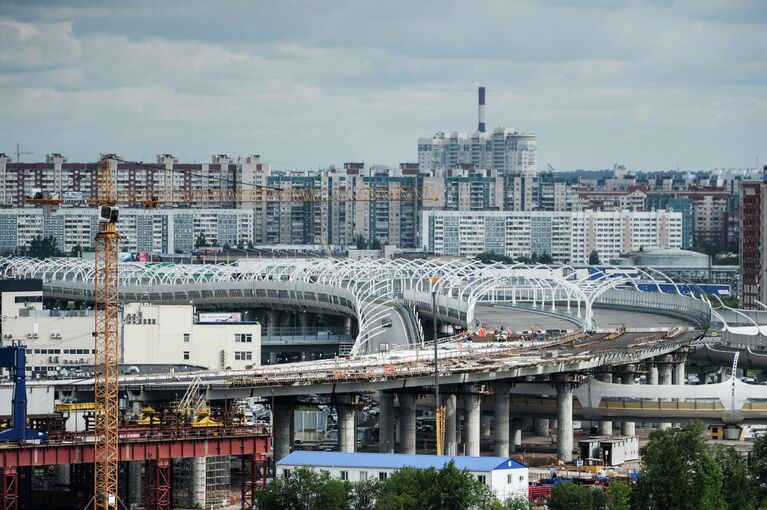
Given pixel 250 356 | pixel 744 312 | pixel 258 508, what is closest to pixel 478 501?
pixel 258 508

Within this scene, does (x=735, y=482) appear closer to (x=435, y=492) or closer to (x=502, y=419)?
(x=435, y=492)

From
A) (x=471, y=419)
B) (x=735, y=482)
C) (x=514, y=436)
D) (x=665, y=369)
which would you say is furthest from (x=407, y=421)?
(x=665, y=369)

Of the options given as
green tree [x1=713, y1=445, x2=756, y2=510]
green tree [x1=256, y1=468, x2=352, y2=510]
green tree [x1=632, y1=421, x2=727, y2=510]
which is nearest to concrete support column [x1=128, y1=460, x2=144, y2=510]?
green tree [x1=256, y1=468, x2=352, y2=510]

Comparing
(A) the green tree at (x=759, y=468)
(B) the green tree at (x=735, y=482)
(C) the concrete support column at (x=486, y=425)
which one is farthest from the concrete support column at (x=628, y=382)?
(B) the green tree at (x=735, y=482)

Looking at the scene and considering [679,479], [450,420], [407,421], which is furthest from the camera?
[450,420]

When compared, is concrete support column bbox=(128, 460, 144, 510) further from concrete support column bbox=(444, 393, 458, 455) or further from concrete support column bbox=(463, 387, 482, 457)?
concrete support column bbox=(463, 387, 482, 457)

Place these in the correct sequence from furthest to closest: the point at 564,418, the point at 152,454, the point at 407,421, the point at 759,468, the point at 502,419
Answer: the point at 564,418, the point at 502,419, the point at 407,421, the point at 759,468, the point at 152,454

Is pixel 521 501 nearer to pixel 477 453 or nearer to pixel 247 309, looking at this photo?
pixel 477 453
